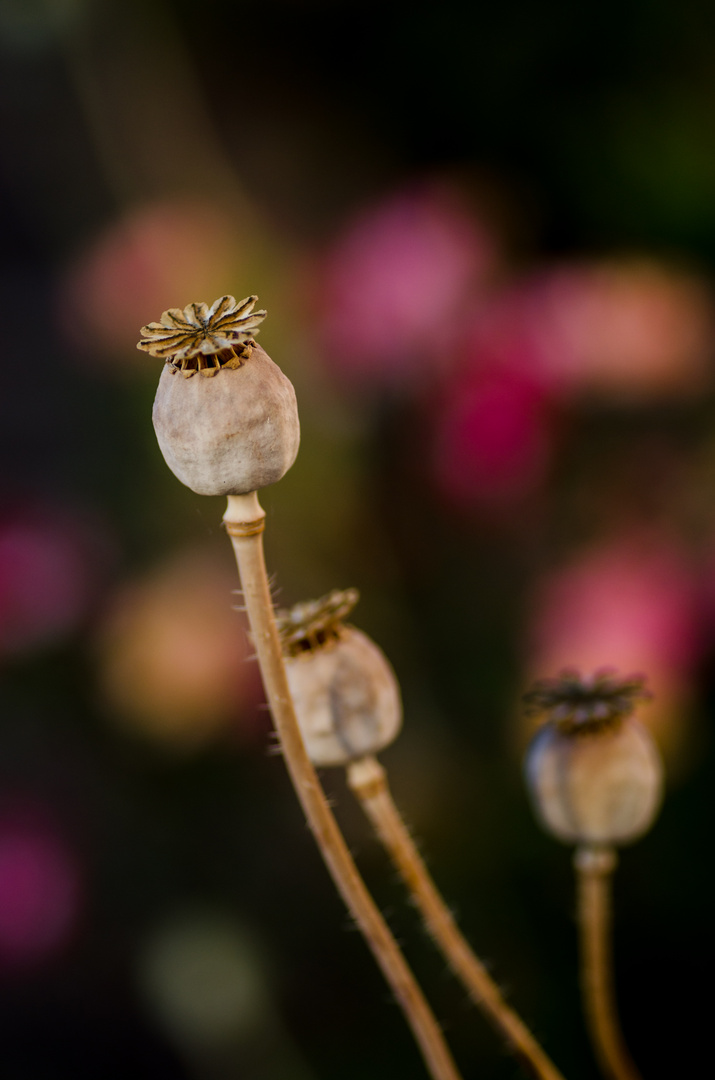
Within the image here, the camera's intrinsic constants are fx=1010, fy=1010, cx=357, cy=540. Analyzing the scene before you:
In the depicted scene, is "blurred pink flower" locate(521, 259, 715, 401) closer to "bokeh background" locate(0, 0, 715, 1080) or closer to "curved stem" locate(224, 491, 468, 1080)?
"bokeh background" locate(0, 0, 715, 1080)

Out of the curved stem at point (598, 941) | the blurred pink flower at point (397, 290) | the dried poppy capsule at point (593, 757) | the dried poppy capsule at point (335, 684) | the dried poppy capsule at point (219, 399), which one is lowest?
the curved stem at point (598, 941)

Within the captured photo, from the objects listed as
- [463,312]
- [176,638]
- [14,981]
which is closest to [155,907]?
[14,981]

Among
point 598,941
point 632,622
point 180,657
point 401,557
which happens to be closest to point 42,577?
point 180,657

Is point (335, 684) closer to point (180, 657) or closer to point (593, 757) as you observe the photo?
point (593, 757)

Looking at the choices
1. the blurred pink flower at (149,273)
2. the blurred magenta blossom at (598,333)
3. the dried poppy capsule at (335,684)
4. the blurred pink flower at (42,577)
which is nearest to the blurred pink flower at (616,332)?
the blurred magenta blossom at (598,333)

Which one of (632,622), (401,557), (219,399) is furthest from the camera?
(401,557)

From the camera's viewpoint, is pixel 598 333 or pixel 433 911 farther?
pixel 598 333

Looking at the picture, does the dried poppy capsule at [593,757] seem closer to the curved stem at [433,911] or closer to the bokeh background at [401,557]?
the curved stem at [433,911]
